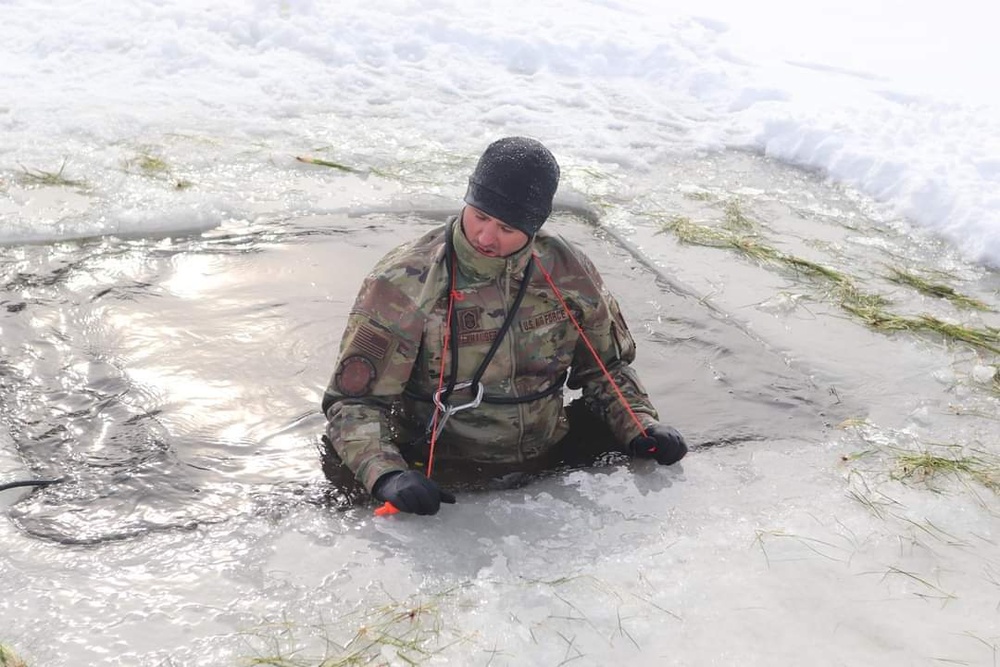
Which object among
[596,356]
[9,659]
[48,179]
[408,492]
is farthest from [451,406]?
[48,179]

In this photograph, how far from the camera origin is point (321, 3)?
393 inches

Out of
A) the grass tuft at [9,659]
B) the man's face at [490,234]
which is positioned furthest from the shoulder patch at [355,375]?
the grass tuft at [9,659]

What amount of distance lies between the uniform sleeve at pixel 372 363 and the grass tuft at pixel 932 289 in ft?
11.6

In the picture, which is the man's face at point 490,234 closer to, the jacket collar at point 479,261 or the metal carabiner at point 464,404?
the jacket collar at point 479,261

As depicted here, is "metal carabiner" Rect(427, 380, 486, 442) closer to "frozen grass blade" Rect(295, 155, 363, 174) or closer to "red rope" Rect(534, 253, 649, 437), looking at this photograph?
"red rope" Rect(534, 253, 649, 437)

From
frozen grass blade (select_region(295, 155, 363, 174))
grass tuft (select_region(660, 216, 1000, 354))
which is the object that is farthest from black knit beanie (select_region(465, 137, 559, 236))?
frozen grass blade (select_region(295, 155, 363, 174))

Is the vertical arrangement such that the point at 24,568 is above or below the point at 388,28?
below

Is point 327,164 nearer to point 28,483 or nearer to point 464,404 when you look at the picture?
point 464,404

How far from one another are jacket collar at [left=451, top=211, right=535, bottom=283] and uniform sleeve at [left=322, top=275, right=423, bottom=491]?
228 mm

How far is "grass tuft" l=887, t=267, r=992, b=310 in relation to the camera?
17.6 feet

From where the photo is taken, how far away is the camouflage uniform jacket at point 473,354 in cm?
323

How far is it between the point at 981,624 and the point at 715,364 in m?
1.86

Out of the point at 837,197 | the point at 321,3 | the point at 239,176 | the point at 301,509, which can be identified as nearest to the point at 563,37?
the point at 321,3

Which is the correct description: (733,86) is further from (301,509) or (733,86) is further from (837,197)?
(301,509)
